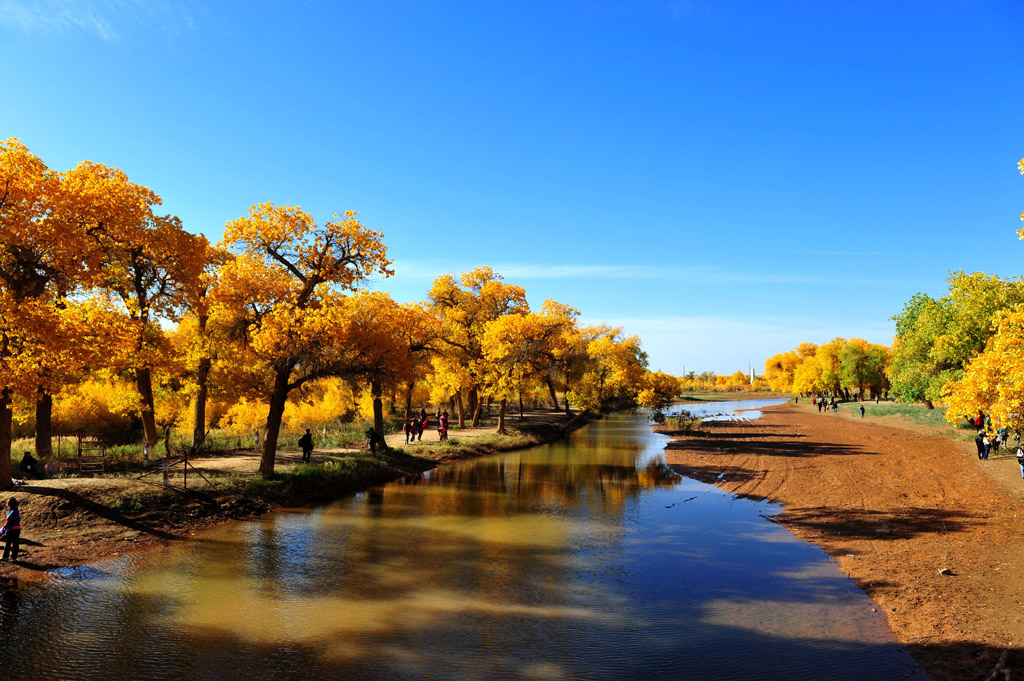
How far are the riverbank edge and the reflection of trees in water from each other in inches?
147

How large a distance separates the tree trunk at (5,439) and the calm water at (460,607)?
20.8 ft

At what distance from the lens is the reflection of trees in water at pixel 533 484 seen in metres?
24.9

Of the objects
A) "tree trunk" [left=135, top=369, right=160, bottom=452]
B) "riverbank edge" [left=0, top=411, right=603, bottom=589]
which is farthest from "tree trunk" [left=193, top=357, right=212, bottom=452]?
"riverbank edge" [left=0, top=411, right=603, bottom=589]

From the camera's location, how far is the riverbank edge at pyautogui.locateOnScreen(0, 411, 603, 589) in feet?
52.6

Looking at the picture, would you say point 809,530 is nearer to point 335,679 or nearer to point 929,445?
point 335,679

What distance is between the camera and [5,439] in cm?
1883

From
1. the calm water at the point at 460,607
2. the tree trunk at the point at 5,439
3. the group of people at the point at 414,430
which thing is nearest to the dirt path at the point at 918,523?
the calm water at the point at 460,607

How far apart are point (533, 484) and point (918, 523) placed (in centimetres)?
1664

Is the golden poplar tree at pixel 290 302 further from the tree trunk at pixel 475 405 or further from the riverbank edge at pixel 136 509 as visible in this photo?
the tree trunk at pixel 475 405

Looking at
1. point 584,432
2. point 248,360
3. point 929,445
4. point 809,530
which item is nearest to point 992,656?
point 809,530

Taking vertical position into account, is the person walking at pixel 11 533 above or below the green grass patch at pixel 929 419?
above

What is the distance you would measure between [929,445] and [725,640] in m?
41.2

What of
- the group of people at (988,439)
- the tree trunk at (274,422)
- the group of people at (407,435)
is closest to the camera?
the tree trunk at (274,422)

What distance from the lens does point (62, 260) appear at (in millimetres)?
19078
